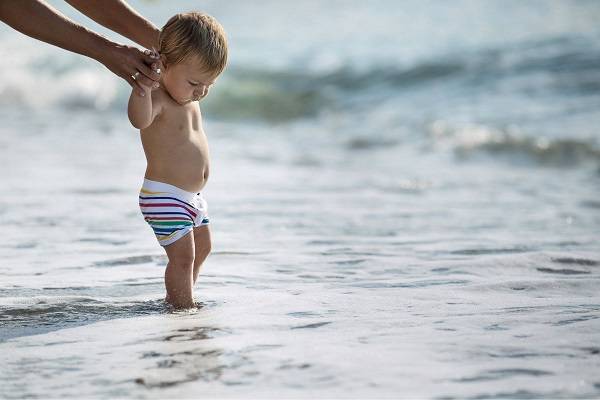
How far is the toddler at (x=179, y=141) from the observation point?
3.75 m

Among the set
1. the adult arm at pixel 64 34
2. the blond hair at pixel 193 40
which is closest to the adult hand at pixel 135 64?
the adult arm at pixel 64 34

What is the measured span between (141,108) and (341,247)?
71.4 inches

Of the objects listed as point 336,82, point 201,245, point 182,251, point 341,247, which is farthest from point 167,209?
point 336,82

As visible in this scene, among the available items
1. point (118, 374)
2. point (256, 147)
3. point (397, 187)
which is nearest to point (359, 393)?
point (118, 374)

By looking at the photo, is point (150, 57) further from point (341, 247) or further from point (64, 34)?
point (341, 247)

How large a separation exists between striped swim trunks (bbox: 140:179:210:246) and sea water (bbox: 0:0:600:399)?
0.28 meters

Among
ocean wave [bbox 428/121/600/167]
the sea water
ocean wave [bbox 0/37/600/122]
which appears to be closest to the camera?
the sea water

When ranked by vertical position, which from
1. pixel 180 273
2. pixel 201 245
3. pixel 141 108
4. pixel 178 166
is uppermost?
pixel 141 108

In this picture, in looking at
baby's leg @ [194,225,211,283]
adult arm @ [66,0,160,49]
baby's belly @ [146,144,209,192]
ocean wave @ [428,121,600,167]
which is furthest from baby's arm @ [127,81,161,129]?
ocean wave @ [428,121,600,167]

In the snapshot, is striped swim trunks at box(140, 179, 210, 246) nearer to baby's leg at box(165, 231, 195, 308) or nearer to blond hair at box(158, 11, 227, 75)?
baby's leg at box(165, 231, 195, 308)

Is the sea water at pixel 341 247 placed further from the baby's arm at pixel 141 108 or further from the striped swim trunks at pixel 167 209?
the baby's arm at pixel 141 108

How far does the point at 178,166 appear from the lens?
4.02 meters

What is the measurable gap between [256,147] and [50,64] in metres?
8.99

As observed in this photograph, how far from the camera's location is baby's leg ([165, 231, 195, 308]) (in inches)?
154
